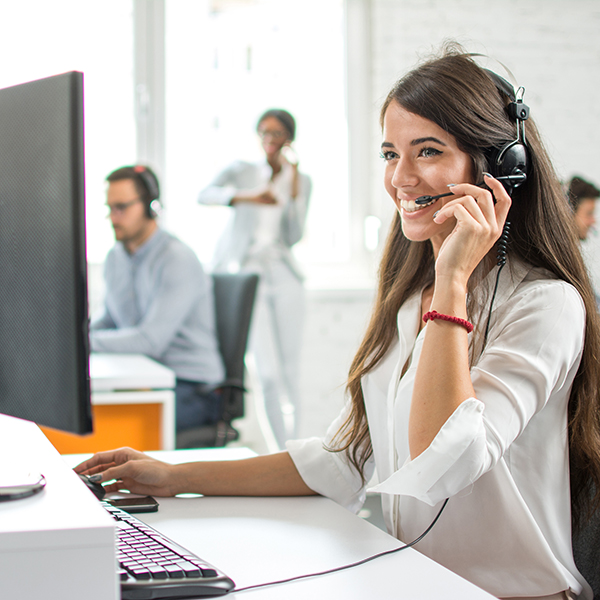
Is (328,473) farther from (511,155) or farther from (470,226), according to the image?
(511,155)

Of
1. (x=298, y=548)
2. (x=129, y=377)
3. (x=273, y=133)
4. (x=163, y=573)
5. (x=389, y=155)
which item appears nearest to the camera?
(x=163, y=573)

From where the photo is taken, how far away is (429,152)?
3.39 feet

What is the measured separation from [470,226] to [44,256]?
1.85 ft

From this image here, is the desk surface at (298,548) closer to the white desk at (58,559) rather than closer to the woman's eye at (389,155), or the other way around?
the white desk at (58,559)

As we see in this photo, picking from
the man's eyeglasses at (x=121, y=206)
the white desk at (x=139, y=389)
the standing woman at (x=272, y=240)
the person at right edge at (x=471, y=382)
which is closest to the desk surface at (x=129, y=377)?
the white desk at (x=139, y=389)

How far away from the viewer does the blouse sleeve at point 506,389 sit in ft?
2.60

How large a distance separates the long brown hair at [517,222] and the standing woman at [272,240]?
2285 mm

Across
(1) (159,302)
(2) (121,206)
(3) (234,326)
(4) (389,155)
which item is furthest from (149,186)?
(4) (389,155)

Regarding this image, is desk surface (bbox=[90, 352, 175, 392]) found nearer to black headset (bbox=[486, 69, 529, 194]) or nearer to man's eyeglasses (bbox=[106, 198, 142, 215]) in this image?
man's eyeglasses (bbox=[106, 198, 142, 215])

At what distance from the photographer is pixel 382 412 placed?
41.4 inches

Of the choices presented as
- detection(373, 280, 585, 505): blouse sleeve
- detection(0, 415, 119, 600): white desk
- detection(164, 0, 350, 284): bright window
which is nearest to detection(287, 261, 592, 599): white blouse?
detection(373, 280, 585, 505): blouse sleeve

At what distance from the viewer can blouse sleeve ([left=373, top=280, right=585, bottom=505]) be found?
0.79 m

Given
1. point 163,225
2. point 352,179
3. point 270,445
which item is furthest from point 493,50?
point 270,445

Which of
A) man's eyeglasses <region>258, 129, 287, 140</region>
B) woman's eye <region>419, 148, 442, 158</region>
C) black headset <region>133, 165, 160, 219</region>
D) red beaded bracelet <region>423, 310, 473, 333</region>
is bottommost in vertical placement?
red beaded bracelet <region>423, 310, 473, 333</region>
